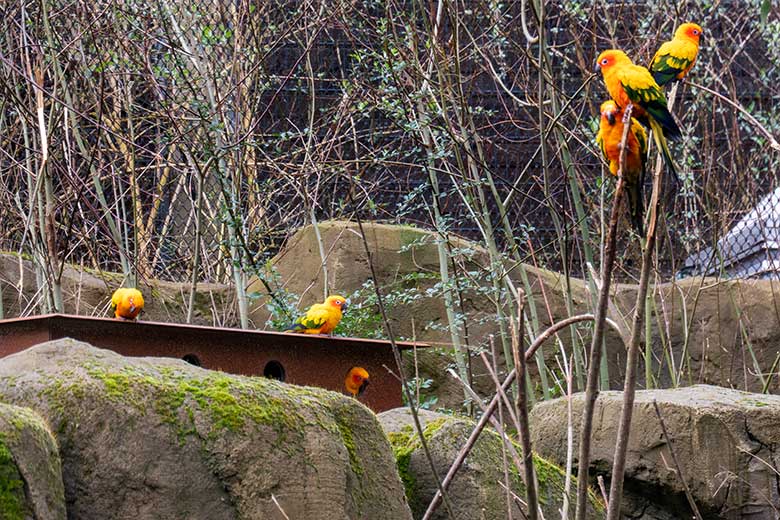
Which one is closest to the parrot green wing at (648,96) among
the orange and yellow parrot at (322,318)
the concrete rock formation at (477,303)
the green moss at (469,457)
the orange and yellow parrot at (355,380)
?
the green moss at (469,457)

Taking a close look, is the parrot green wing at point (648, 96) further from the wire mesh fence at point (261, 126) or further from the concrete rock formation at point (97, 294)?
the concrete rock formation at point (97, 294)

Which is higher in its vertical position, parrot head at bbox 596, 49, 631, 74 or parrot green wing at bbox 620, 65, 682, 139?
parrot head at bbox 596, 49, 631, 74

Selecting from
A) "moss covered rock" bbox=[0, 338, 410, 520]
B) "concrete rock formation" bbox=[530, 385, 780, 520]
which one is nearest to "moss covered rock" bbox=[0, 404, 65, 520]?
"moss covered rock" bbox=[0, 338, 410, 520]

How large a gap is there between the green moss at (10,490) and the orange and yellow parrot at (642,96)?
150cm

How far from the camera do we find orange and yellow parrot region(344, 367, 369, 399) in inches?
180

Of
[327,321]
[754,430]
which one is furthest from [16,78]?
[754,430]

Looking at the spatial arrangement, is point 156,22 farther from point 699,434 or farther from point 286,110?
point 699,434

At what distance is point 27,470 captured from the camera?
2.34 metres

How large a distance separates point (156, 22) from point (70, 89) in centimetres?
70

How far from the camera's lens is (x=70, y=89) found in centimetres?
645

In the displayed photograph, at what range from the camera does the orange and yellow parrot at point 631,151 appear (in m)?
2.26

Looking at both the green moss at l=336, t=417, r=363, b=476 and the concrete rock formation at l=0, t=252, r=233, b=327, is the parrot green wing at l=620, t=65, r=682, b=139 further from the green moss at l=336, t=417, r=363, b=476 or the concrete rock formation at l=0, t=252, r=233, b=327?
the concrete rock formation at l=0, t=252, r=233, b=327

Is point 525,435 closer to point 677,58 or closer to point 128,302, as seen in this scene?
point 677,58

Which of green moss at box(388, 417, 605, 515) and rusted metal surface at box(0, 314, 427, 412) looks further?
rusted metal surface at box(0, 314, 427, 412)
